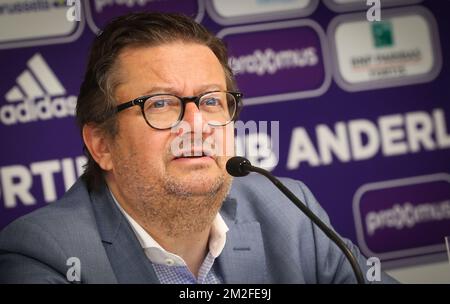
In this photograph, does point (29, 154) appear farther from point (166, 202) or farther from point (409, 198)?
point (409, 198)

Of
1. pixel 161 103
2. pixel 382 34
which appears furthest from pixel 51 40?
pixel 382 34

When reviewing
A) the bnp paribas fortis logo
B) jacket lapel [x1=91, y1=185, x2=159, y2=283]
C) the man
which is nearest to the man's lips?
the man

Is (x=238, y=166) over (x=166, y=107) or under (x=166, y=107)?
under

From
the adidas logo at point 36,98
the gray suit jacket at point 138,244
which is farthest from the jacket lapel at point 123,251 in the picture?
the adidas logo at point 36,98

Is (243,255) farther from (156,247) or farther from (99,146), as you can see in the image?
(99,146)

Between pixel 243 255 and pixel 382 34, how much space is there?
3.53 ft

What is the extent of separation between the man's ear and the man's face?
4 centimetres

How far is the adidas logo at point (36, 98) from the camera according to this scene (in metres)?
2.04

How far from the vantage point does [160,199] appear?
173cm

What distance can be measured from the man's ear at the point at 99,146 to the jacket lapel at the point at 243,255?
404 millimetres

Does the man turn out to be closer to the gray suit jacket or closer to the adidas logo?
the gray suit jacket

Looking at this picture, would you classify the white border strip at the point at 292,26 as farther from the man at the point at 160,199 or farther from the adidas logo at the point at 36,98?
the adidas logo at the point at 36,98

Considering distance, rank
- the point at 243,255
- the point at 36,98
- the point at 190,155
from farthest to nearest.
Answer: the point at 36,98 < the point at 243,255 < the point at 190,155
